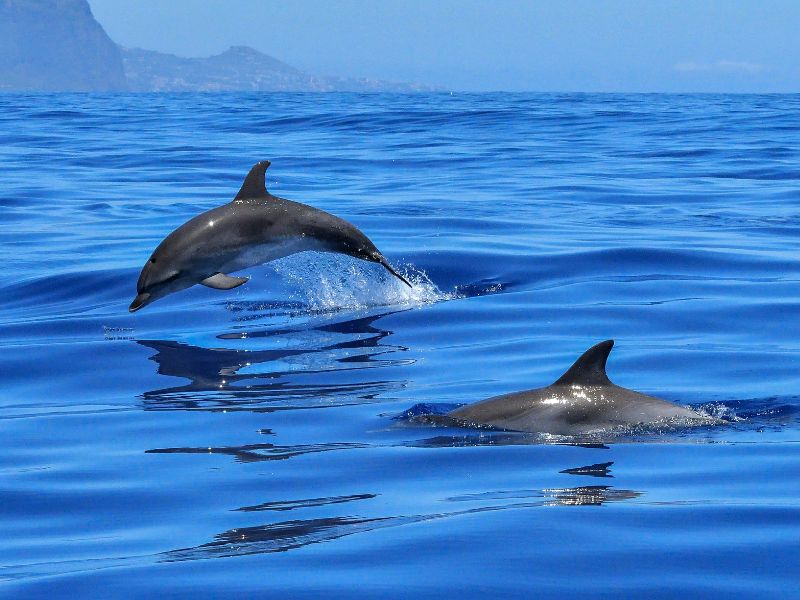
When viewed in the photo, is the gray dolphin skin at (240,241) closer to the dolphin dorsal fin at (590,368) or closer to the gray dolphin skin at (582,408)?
the gray dolphin skin at (582,408)

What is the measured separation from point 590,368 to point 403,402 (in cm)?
154

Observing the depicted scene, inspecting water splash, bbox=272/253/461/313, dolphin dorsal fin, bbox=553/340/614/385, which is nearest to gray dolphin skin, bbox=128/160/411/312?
water splash, bbox=272/253/461/313

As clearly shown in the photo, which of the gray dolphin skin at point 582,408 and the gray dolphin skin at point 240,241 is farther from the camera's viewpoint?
the gray dolphin skin at point 240,241

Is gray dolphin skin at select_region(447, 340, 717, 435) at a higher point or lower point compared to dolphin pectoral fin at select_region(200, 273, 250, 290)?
lower

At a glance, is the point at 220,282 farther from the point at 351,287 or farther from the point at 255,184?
the point at 351,287

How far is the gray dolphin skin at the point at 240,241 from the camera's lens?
34.4 feet

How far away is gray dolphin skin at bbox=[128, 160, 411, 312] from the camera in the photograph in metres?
10.5

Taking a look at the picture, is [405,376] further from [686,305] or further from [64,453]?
[686,305]

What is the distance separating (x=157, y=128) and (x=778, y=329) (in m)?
34.1

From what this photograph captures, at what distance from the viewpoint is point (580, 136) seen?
37.8 m

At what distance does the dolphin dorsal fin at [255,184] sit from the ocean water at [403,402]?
3.93 ft

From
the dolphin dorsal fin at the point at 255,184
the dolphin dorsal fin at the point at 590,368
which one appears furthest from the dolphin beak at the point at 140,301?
the dolphin dorsal fin at the point at 590,368

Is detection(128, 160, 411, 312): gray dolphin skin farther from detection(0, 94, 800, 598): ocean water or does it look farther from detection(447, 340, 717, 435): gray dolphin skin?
detection(447, 340, 717, 435): gray dolphin skin

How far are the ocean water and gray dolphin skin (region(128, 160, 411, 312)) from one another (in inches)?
22.0
